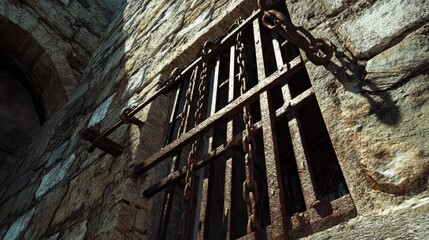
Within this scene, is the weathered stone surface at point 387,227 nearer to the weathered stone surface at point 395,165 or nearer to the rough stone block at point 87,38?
the weathered stone surface at point 395,165

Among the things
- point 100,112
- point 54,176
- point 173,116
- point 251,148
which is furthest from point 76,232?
point 100,112

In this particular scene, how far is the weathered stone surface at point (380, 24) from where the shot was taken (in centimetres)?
88

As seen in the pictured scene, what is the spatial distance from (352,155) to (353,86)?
0.21 m

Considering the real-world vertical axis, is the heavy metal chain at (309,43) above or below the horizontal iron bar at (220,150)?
above

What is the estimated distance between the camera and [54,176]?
2221mm

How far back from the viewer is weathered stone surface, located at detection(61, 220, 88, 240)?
58.3 inches

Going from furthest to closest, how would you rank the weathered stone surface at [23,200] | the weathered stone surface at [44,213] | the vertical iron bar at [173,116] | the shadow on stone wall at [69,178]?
the weathered stone surface at [23,200], the weathered stone surface at [44,213], the vertical iron bar at [173,116], the shadow on stone wall at [69,178]

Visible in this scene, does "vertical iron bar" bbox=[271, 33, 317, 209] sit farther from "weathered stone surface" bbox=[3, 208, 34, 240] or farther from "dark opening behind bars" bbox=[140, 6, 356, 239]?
"weathered stone surface" bbox=[3, 208, 34, 240]

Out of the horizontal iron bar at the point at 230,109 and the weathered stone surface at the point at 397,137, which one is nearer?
the weathered stone surface at the point at 397,137

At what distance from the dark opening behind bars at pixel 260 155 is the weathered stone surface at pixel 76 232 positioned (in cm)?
33

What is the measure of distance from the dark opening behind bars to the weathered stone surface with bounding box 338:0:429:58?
179mm

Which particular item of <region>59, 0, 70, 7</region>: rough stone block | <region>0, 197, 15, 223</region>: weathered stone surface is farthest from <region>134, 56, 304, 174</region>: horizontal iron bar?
<region>59, 0, 70, 7</region>: rough stone block

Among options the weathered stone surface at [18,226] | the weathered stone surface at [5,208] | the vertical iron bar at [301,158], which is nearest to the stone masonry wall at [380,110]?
the vertical iron bar at [301,158]

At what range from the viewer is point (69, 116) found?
9.82ft
